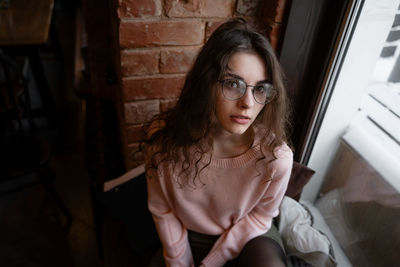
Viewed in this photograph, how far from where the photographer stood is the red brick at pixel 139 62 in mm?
980

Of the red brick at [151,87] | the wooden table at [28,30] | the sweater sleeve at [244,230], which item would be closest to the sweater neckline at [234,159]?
the sweater sleeve at [244,230]

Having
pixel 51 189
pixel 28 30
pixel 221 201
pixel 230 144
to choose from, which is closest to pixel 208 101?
pixel 230 144

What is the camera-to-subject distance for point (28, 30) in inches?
71.3

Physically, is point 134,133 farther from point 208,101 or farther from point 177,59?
point 208,101

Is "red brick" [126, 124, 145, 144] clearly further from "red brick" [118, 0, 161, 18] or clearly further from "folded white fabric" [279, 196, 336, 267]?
"folded white fabric" [279, 196, 336, 267]

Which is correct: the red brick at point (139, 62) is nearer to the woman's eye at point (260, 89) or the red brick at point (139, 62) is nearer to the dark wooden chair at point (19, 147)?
the woman's eye at point (260, 89)

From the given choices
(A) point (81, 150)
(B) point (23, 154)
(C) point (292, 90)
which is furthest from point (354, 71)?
(A) point (81, 150)

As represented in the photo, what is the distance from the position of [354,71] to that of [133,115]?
0.76 m

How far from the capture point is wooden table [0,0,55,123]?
68.8 inches

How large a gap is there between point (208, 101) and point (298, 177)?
489 mm

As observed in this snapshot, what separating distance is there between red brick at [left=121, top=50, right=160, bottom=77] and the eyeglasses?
41cm

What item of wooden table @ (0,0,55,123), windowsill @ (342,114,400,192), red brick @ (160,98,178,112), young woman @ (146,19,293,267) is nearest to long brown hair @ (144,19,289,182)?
young woman @ (146,19,293,267)

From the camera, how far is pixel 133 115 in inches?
44.4

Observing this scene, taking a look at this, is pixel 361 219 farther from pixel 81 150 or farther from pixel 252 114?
pixel 81 150
